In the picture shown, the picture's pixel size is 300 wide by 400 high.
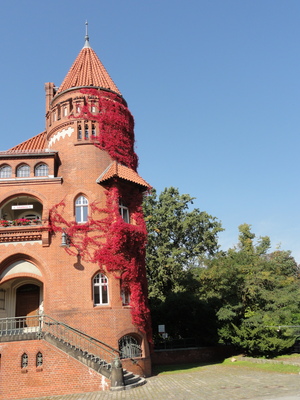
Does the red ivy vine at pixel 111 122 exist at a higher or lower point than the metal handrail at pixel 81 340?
higher

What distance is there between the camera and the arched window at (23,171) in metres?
22.0

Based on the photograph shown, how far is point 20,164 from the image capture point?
22094 mm

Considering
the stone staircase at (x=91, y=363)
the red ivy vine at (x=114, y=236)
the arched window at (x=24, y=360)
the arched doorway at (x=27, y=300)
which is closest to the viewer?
the stone staircase at (x=91, y=363)

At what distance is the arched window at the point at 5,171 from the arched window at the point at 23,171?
529mm

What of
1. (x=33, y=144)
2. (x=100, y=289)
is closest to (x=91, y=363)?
(x=100, y=289)

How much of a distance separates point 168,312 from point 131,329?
37.1 ft

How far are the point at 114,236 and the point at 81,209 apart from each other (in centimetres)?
270

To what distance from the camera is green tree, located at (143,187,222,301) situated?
35.7m

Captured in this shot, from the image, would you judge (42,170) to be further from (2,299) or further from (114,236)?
(2,299)

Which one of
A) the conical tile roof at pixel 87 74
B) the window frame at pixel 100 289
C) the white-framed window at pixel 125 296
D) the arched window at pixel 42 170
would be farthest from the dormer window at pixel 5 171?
the white-framed window at pixel 125 296

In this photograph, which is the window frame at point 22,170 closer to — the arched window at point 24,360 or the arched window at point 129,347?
the arched window at point 24,360

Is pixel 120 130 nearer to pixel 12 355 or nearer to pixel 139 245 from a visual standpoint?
pixel 139 245

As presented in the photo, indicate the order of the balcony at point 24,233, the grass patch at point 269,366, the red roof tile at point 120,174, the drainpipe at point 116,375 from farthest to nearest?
the red roof tile at point 120,174
the balcony at point 24,233
the grass patch at point 269,366
the drainpipe at point 116,375

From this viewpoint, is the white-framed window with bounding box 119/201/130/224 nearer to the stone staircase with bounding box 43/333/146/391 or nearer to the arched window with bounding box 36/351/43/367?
the stone staircase with bounding box 43/333/146/391
